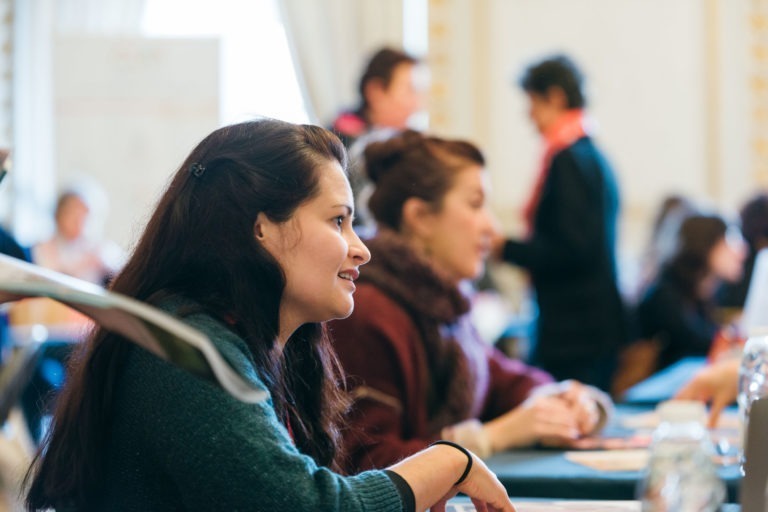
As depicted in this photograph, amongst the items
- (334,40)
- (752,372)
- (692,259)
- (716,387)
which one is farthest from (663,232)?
(752,372)

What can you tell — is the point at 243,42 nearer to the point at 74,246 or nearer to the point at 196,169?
the point at 74,246

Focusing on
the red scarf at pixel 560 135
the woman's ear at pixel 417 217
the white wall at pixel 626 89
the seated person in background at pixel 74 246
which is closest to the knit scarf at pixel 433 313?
the woman's ear at pixel 417 217

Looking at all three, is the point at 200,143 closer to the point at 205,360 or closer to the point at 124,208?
the point at 205,360

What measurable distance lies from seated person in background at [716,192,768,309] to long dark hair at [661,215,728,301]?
0.46 m

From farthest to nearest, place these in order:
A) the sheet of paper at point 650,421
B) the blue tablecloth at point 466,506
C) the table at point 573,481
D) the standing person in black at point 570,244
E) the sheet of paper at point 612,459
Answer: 1. the standing person in black at point 570,244
2. the sheet of paper at point 650,421
3. the sheet of paper at point 612,459
4. the table at point 573,481
5. the blue tablecloth at point 466,506

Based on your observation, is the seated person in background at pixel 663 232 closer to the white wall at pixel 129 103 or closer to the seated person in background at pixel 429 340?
the seated person in background at pixel 429 340

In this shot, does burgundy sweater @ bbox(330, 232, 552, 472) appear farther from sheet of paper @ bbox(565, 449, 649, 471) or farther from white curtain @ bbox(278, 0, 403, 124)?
white curtain @ bbox(278, 0, 403, 124)

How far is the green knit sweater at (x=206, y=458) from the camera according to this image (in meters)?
1.10

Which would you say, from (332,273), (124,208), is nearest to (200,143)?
Answer: (332,273)

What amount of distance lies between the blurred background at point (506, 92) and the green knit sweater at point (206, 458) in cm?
487

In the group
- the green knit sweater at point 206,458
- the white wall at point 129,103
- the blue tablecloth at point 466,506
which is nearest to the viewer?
the green knit sweater at point 206,458

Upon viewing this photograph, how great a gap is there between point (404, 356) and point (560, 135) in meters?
1.81

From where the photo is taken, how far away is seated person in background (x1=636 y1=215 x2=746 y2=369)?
14.0 feet

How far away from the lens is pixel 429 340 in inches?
84.4
